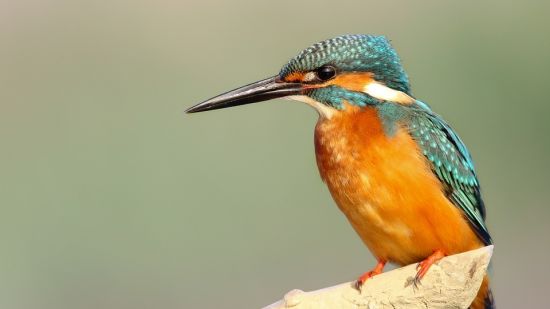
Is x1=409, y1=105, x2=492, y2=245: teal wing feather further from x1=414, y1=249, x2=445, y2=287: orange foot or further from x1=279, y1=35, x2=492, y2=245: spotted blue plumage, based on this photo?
x1=414, y1=249, x2=445, y2=287: orange foot

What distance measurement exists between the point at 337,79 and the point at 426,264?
0.48 meters

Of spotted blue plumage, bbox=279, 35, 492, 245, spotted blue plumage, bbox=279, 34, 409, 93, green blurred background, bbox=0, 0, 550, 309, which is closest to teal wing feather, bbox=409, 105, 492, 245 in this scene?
spotted blue plumage, bbox=279, 35, 492, 245

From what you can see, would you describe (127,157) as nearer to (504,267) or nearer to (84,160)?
(84,160)

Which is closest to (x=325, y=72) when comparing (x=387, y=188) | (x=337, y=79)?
(x=337, y=79)

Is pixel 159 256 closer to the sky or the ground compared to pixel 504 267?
closer to the sky

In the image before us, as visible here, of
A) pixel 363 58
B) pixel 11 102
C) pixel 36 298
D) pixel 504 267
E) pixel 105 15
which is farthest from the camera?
pixel 105 15

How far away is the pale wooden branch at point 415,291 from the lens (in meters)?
2.26

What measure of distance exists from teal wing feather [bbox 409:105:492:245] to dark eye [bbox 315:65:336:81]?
22 centimetres

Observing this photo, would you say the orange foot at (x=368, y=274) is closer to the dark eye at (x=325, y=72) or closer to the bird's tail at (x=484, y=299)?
the bird's tail at (x=484, y=299)

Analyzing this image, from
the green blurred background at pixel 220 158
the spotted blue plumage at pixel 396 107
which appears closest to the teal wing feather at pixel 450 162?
the spotted blue plumage at pixel 396 107

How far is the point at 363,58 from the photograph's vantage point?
269 cm

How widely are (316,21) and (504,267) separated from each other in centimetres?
146

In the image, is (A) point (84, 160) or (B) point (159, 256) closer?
(B) point (159, 256)

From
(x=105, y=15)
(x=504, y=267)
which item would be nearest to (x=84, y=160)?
(x=105, y=15)
